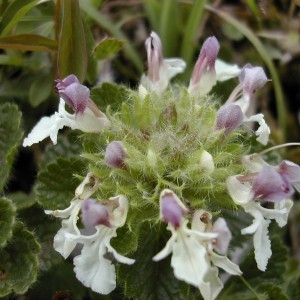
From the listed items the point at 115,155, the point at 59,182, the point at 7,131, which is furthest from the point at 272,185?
the point at 7,131

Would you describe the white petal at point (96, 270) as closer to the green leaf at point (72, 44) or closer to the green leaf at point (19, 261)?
the green leaf at point (19, 261)

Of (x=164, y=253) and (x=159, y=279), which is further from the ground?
(x=164, y=253)

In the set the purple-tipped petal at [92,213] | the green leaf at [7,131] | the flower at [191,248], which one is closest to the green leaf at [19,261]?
the green leaf at [7,131]

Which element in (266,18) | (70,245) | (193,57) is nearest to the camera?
(70,245)

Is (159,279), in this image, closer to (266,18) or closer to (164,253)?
(164,253)

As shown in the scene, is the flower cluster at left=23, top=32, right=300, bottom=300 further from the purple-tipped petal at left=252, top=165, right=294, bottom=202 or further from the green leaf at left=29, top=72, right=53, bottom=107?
the green leaf at left=29, top=72, right=53, bottom=107

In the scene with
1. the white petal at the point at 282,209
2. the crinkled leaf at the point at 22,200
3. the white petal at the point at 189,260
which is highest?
the white petal at the point at 189,260

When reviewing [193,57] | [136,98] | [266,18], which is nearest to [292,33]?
[266,18]
